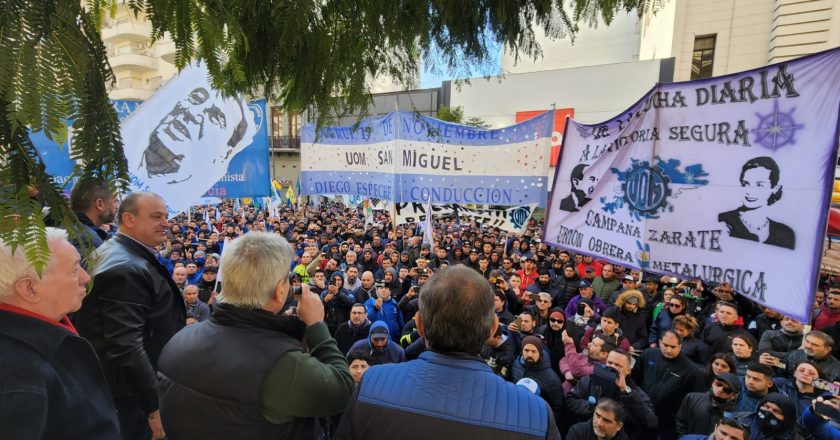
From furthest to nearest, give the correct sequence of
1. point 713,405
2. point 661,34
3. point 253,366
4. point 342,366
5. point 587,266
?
point 661,34 < point 587,266 < point 713,405 < point 342,366 < point 253,366

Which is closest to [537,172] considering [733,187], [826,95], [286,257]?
[733,187]

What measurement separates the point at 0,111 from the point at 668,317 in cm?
641

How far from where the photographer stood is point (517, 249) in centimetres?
1083

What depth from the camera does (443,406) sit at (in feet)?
3.96

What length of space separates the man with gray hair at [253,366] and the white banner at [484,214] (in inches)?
217

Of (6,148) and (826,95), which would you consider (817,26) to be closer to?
(826,95)

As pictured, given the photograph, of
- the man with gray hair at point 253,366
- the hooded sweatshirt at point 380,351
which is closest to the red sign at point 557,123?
the hooded sweatshirt at point 380,351

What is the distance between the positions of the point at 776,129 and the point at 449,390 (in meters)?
3.13

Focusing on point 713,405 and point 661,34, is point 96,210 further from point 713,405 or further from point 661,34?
point 661,34

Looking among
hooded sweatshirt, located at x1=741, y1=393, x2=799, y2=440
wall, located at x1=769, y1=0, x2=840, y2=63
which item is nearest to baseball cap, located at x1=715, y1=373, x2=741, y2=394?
hooded sweatshirt, located at x1=741, y1=393, x2=799, y2=440

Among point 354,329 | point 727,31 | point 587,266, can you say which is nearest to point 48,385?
point 354,329

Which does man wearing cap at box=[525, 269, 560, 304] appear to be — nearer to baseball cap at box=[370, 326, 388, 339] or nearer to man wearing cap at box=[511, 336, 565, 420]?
man wearing cap at box=[511, 336, 565, 420]

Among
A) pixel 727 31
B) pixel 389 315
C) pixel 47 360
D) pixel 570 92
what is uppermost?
pixel 727 31

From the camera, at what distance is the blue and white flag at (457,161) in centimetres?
657
